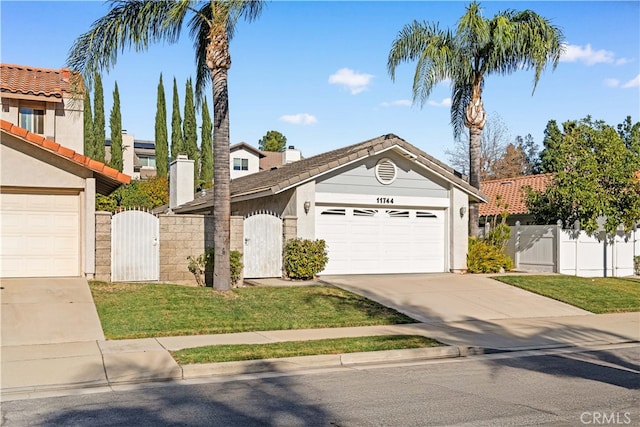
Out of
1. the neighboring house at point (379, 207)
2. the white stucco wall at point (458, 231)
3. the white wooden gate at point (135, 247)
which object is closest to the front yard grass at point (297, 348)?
the white wooden gate at point (135, 247)

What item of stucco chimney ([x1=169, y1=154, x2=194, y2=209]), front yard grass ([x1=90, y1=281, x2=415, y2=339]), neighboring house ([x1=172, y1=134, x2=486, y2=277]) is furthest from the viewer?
stucco chimney ([x1=169, y1=154, x2=194, y2=209])

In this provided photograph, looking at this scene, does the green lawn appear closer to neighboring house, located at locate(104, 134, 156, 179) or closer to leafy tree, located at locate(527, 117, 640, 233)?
leafy tree, located at locate(527, 117, 640, 233)

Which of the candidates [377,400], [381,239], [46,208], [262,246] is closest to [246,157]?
[381,239]

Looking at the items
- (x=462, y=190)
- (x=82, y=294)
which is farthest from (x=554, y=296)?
(x=82, y=294)

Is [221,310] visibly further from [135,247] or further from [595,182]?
[595,182]

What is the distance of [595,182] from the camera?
23.7 metres

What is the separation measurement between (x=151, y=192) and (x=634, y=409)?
39.4m

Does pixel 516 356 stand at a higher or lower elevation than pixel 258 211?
lower

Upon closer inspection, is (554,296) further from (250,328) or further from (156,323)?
(156,323)

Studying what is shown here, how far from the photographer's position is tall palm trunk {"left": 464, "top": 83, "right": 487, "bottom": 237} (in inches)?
950

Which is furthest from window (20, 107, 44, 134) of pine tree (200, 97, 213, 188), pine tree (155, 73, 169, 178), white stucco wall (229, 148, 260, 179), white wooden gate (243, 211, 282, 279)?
white stucco wall (229, 148, 260, 179)

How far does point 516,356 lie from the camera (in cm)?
1164

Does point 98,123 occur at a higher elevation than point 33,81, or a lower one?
higher

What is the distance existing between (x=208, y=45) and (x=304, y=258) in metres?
A: 6.45
